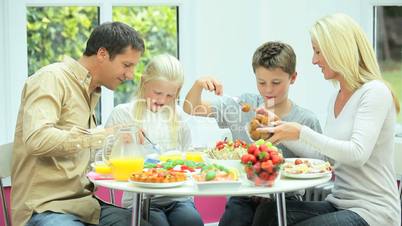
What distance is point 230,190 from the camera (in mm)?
2236

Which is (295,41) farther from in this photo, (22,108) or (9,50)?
(22,108)

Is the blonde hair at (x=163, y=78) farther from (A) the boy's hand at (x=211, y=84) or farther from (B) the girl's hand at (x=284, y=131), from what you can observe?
(B) the girl's hand at (x=284, y=131)

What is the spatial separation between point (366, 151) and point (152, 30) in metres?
1.81

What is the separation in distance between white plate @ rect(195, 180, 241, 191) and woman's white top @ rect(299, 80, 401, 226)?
0.45 m

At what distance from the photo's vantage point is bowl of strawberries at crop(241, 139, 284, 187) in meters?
2.26

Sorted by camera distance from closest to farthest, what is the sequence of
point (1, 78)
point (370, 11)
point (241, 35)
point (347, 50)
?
point (347, 50)
point (1, 78)
point (241, 35)
point (370, 11)

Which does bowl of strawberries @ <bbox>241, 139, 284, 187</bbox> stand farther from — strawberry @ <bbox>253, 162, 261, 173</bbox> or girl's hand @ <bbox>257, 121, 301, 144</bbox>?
girl's hand @ <bbox>257, 121, 301, 144</bbox>

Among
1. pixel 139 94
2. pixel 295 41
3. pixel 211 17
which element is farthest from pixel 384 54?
pixel 139 94

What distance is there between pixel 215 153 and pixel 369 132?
0.54 metres

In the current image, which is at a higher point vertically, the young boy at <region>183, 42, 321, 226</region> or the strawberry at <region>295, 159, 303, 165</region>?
the young boy at <region>183, 42, 321, 226</region>

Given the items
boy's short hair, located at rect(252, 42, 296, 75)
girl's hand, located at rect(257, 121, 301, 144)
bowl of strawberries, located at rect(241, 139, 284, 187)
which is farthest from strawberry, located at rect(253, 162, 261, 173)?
boy's short hair, located at rect(252, 42, 296, 75)

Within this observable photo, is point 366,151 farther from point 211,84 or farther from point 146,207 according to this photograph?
point 146,207

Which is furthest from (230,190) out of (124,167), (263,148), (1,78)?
(1,78)

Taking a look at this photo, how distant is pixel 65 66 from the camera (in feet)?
8.87
